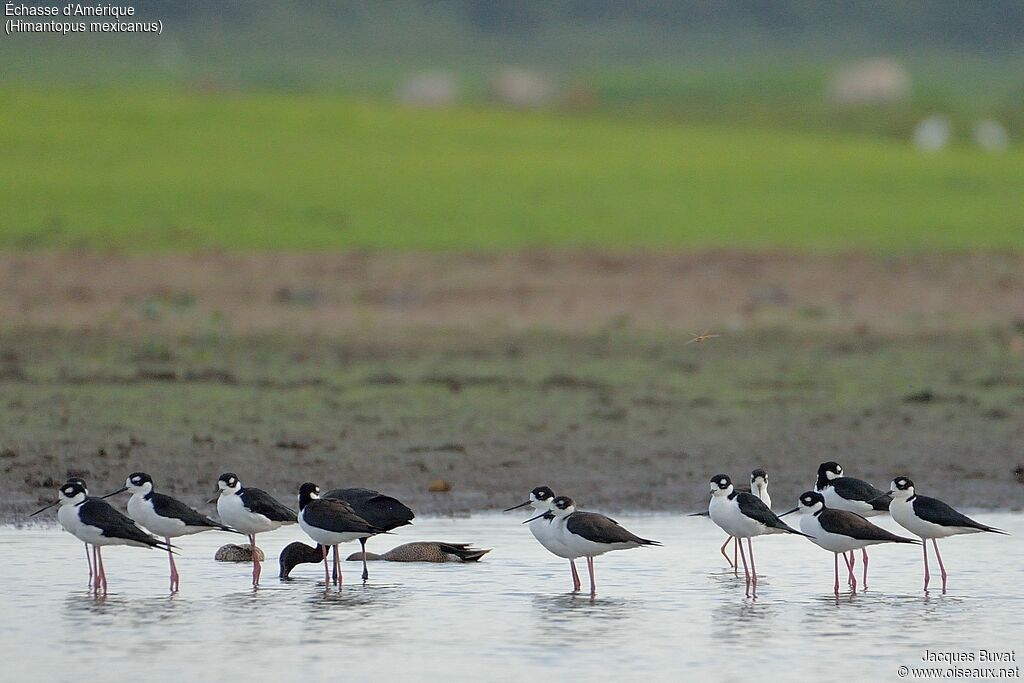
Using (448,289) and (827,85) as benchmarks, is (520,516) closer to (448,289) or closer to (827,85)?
(448,289)

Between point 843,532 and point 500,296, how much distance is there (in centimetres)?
1400

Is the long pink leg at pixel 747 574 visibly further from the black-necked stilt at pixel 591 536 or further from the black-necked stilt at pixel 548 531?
the black-necked stilt at pixel 548 531

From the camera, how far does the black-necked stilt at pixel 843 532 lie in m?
11.3

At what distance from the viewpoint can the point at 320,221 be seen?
30.7m

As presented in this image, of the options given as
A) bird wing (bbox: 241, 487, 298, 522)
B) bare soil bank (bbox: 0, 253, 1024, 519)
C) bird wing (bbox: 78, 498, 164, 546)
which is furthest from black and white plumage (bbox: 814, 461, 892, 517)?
bird wing (bbox: 78, 498, 164, 546)

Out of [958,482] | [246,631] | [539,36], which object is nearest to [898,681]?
[246,631]

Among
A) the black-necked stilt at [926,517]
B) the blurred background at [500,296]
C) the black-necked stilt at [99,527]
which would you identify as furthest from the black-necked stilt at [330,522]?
the black-necked stilt at [926,517]

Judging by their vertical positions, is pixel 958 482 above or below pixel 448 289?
below

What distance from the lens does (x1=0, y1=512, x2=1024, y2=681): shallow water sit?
30.8 ft

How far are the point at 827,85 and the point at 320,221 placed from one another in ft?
162

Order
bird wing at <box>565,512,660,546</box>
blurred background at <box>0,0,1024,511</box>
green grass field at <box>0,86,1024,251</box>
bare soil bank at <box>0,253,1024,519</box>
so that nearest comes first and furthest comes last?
bird wing at <box>565,512,660,546</box> → bare soil bank at <box>0,253,1024,519</box> → blurred background at <box>0,0,1024,511</box> → green grass field at <box>0,86,1024,251</box>

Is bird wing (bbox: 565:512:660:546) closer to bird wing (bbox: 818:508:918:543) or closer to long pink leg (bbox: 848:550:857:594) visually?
bird wing (bbox: 818:508:918:543)

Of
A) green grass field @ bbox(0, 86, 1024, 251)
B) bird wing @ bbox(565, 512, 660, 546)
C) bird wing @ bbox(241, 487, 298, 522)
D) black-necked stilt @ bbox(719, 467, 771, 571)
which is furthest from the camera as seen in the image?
green grass field @ bbox(0, 86, 1024, 251)

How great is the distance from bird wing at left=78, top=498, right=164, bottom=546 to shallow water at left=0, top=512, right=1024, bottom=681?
37 centimetres
